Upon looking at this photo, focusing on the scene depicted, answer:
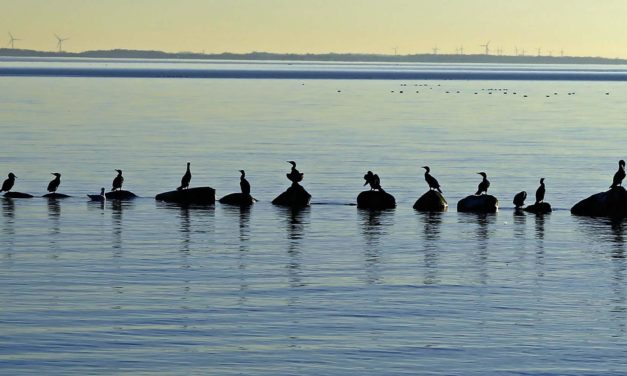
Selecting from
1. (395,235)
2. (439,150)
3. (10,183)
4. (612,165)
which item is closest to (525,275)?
(395,235)

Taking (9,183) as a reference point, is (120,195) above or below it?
below

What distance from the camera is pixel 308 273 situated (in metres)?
26.4

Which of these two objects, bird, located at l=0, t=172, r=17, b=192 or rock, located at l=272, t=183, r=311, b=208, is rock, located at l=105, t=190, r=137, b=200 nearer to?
bird, located at l=0, t=172, r=17, b=192

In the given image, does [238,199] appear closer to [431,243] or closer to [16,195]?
[16,195]

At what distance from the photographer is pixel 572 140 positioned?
233 feet

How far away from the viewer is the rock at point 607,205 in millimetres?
36781

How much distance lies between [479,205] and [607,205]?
11.6 feet

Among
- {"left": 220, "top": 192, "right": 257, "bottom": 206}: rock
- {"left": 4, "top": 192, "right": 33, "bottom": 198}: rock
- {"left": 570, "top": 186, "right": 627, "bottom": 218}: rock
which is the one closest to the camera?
{"left": 570, "top": 186, "right": 627, "bottom": 218}: rock

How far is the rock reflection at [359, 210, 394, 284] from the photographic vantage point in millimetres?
26672

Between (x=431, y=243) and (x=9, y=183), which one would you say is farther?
(x=9, y=183)

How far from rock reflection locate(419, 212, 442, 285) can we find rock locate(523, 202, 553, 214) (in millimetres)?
2758

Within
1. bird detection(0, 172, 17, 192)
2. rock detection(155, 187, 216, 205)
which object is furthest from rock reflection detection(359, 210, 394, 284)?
bird detection(0, 172, 17, 192)

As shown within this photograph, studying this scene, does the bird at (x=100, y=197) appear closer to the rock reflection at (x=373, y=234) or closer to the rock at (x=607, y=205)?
the rock reflection at (x=373, y=234)

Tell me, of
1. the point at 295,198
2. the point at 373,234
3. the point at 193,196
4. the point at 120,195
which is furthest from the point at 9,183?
the point at 373,234
